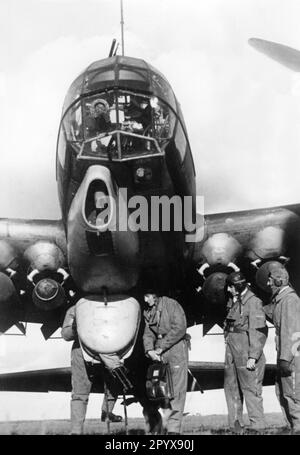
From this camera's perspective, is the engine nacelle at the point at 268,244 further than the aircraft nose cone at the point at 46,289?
Yes

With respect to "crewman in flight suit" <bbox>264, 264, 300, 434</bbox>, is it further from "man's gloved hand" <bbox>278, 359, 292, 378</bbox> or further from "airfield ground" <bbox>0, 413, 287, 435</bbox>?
"airfield ground" <bbox>0, 413, 287, 435</bbox>

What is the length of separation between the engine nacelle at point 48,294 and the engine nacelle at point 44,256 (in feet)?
1.81

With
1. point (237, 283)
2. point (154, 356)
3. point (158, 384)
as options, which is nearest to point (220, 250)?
point (237, 283)

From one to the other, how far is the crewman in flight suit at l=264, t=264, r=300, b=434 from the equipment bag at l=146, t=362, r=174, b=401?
4.92 feet

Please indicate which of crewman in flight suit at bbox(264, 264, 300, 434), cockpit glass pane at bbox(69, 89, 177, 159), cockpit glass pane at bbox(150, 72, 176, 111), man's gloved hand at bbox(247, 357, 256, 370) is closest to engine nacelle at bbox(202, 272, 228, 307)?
crewman in flight suit at bbox(264, 264, 300, 434)

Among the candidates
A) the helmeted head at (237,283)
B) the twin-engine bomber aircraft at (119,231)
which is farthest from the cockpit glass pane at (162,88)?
the helmeted head at (237,283)

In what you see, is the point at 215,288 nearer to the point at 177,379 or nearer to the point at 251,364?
the point at 251,364

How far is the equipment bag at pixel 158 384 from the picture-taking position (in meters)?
7.90

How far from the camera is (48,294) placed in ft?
31.4

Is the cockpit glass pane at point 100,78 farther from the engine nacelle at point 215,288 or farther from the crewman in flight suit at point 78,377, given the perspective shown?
the engine nacelle at point 215,288

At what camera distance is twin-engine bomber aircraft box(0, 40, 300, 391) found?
26.1 feet
